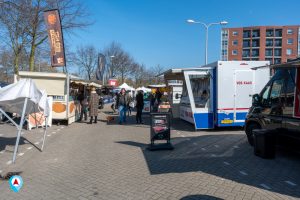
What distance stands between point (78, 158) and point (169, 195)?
3.45 m

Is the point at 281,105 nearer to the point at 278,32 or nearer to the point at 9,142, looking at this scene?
the point at 9,142

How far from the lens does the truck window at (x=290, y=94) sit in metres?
7.40

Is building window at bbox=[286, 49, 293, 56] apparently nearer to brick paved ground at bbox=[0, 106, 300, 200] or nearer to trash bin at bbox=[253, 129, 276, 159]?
brick paved ground at bbox=[0, 106, 300, 200]

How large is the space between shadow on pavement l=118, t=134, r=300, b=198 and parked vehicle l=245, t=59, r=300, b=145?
30.0 inches

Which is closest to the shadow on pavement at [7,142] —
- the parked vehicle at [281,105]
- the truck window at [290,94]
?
the parked vehicle at [281,105]

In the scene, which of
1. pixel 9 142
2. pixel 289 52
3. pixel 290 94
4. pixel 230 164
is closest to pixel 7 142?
pixel 9 142

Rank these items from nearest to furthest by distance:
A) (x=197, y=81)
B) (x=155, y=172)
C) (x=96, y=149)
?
(x=155, y=172)
(x=96, y=149)
(x=197, y=81)

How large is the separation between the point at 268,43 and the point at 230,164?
90.8 meters

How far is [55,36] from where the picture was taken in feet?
54.8

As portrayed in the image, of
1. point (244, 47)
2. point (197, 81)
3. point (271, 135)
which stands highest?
point (244, 47)

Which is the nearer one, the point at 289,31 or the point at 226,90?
the point at 226,90

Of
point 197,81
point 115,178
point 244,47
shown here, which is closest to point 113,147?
point 115,178

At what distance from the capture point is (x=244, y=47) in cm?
9319

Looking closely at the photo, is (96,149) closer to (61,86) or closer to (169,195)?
(169,195)
